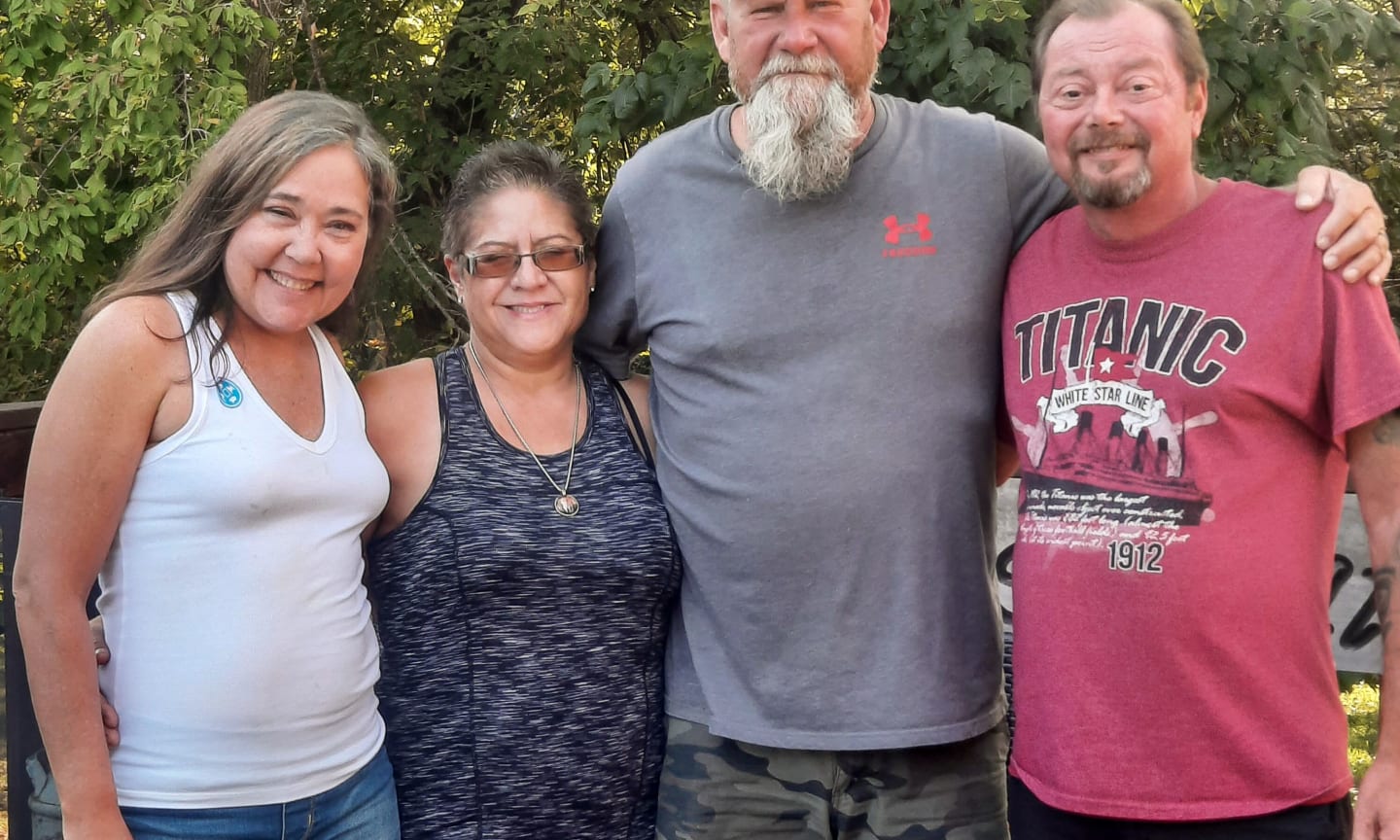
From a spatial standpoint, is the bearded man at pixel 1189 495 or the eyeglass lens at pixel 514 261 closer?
the bearded man at pixel 1189 495

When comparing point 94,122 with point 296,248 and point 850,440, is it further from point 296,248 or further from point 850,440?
point 850,440

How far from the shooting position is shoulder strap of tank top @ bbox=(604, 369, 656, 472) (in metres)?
2.82

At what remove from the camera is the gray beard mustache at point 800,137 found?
2531 mm

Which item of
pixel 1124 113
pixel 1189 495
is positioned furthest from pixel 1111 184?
pixel 1189 495

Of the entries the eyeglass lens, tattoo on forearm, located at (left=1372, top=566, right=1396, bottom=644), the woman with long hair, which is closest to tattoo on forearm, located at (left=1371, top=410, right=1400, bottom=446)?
tattoo on forearm, located at (left=1372, top=566, right=1396, bottom=644)

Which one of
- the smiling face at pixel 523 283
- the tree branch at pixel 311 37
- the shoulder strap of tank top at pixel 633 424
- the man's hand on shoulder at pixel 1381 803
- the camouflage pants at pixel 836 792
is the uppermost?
the tree branch at pixel 311 37

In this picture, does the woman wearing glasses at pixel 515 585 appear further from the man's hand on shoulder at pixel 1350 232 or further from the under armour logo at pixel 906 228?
the man's hand on shoulder at pixel 1350 232

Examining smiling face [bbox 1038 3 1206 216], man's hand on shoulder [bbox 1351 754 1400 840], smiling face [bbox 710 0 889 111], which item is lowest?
man's hand on shoulder [bbox 1351 754 1400 840]

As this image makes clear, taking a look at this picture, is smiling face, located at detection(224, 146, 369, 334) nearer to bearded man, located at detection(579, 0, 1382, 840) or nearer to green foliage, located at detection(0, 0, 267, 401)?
bearded man, located at detection(579, 0, 1382, 840)

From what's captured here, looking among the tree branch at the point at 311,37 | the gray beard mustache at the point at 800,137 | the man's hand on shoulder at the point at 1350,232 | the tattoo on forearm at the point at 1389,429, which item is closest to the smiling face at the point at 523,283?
the gray beard mustache at the point at 800,137

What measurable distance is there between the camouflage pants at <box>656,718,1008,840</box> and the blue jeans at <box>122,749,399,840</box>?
58 cm

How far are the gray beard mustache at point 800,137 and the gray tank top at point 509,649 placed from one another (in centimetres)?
74

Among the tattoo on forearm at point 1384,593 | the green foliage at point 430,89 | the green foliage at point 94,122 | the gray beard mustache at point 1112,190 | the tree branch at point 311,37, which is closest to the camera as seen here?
the tattoo on forearm at point 1384,593

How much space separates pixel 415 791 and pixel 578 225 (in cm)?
120
